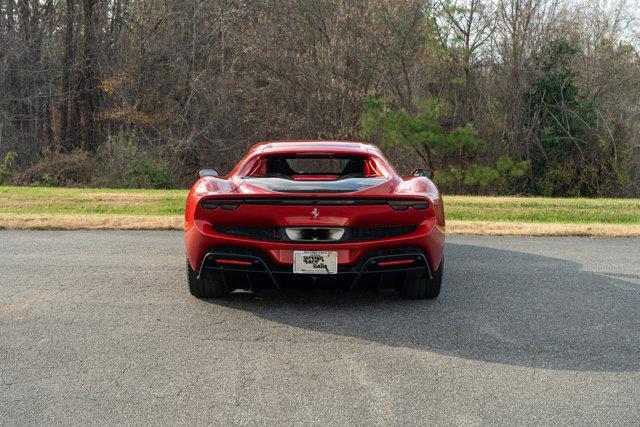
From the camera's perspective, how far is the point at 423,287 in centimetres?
556

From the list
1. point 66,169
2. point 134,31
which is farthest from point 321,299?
point 134,31

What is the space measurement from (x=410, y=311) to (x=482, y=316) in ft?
1.70

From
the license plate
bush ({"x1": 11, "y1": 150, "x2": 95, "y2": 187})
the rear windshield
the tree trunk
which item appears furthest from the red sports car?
the tree trunk

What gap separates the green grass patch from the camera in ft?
44.5

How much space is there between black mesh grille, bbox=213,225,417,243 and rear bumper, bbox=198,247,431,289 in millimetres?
111

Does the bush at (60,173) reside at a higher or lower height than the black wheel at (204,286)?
lower

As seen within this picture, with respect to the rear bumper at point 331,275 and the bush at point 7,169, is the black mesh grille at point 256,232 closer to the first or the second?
the rear bumper at point 331,275

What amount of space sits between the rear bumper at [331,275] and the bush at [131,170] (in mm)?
17162

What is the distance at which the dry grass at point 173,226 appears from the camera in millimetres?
10539

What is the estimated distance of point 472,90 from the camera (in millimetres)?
26156

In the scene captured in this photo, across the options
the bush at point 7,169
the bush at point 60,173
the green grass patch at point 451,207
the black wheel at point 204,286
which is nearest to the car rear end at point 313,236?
the black wheel at point 204,286

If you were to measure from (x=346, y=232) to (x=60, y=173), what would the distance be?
20081mm

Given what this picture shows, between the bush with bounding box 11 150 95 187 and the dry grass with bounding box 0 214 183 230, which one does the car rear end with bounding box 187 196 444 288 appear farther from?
the bush with bounding box 11 150 95 187

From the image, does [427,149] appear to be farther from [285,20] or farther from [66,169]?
[66,169]
